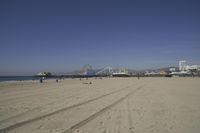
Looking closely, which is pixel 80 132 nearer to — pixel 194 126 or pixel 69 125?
pixel 69 125

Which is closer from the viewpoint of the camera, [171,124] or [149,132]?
[149,132]

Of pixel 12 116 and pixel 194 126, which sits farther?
pixel 12 116

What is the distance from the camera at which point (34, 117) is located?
308 inches

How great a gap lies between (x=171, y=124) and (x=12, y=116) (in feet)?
20.7

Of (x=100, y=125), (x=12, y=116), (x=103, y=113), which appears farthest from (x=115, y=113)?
(x=12, y=116)

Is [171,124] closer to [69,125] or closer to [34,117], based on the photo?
[69,125]

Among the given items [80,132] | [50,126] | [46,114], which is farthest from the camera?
[46,114]

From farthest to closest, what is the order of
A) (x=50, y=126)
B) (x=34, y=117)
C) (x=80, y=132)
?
(x=34, y=117) → (x=50, y=126) → (x=80, y=132)

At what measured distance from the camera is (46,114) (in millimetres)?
8383

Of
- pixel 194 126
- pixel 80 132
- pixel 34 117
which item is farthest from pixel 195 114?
pixel 34 117

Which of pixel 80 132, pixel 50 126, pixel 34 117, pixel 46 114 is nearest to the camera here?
pixel 80 132

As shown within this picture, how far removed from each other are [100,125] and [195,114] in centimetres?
467

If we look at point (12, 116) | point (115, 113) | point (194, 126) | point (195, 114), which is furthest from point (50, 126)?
point (195, 114)

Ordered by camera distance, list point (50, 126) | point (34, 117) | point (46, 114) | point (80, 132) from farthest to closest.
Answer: point (46, 114), point (34, 117), point (50, 126), point (80, 132)
